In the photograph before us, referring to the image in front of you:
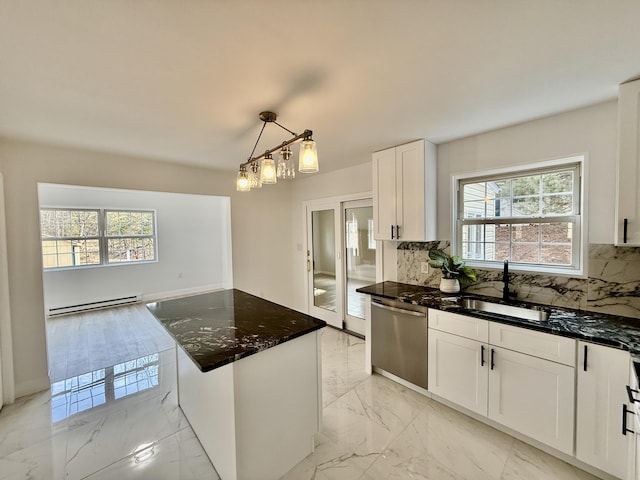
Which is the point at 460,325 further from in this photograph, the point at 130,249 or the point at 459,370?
the point at 130,249

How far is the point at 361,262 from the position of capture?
3762 mm

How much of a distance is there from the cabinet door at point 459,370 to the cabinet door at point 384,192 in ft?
3.85

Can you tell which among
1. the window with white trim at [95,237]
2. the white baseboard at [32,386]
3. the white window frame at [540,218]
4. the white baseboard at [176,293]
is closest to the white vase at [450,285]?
the white window frame at [540,218]

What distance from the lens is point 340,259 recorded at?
397cm

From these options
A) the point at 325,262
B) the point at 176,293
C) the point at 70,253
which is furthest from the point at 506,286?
the point at 70,253

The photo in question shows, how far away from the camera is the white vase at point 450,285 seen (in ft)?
8.21

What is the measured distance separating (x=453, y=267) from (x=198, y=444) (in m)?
2.51

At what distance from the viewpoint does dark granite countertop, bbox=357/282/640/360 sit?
1499 millimetres

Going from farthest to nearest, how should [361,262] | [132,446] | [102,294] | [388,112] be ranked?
[102,294] → [361,262] → [388,112] → [132,446]

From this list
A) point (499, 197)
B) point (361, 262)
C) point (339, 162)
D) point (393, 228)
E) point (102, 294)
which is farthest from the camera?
point (102, 294)

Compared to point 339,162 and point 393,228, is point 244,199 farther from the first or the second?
point 393,228

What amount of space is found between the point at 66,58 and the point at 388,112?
6.30ft

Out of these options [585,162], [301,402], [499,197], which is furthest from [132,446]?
[585,162]

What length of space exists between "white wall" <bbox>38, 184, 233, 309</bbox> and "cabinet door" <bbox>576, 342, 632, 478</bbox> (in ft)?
12.8
